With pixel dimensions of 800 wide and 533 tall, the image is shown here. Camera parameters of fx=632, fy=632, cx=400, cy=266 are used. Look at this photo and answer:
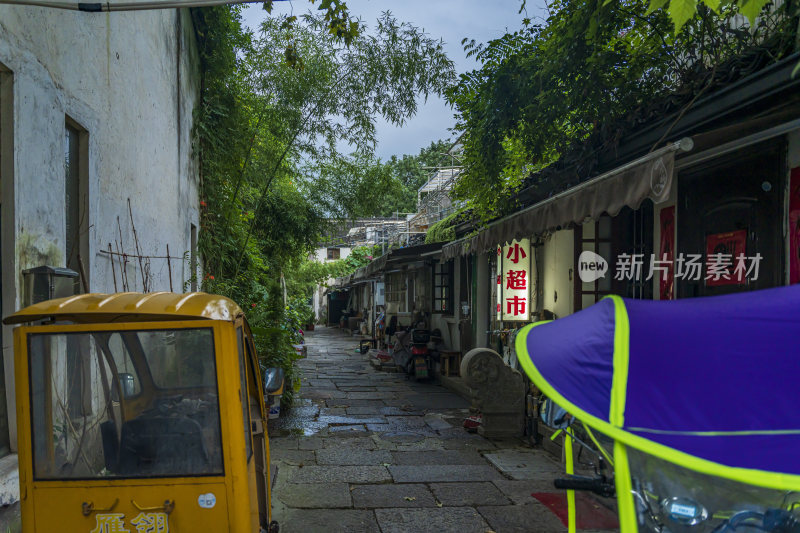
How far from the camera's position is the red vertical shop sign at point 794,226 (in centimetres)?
504

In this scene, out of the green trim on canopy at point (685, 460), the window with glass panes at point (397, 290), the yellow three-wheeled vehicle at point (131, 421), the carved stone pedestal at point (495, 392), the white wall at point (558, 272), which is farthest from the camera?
the window with glass panes at point (397, 290)

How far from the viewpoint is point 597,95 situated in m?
7.06

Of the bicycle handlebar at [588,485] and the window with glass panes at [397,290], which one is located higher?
the bicycle handlebar at [588,485]

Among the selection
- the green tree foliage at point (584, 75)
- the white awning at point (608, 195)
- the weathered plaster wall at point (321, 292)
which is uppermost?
the green tree foliage at point (584, 75)

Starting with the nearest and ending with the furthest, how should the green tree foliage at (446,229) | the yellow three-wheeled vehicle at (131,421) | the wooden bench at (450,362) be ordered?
the yellow three-wheeled vehicle at (131,421)
the green tree foliage at (446,229)
the wooden bench at (450,362)

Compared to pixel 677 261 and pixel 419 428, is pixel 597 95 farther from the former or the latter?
pixel 419 428

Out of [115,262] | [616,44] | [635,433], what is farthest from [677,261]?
[115,262]

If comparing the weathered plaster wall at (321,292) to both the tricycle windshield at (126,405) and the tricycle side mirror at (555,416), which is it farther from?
the tricycle side mirror at (555,416)

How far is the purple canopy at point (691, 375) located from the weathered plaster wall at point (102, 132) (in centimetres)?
381

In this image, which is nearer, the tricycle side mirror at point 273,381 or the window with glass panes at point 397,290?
the tricycle side mirror at point 273,381

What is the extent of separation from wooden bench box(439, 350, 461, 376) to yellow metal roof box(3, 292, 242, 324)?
466 inches

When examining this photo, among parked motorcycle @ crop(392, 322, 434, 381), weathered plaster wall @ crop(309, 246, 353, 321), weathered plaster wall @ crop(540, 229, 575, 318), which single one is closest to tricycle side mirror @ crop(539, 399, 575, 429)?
weathered plaster wall @ crop(540, 229, 575, 318)

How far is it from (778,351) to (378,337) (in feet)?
70.4

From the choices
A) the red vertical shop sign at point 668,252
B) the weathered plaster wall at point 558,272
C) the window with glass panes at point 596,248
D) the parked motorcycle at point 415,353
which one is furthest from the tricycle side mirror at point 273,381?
the parked motorcycle at point 415,353
